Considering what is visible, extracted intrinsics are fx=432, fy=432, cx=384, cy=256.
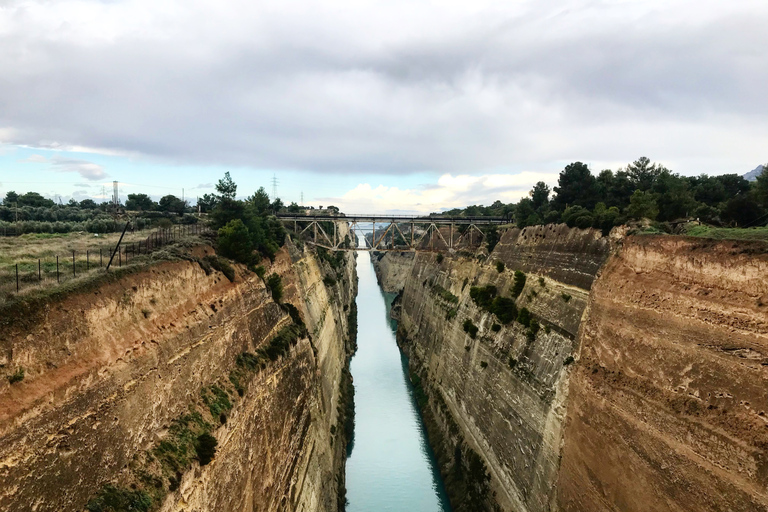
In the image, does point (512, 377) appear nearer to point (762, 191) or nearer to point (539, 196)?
point (762, 191)

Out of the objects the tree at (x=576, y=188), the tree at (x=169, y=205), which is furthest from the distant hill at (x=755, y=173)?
the tree at (x=169, y=205)

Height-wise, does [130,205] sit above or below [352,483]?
above

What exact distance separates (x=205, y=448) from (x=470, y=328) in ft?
65.5

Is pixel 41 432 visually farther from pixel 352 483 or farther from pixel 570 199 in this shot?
pixel 570 199

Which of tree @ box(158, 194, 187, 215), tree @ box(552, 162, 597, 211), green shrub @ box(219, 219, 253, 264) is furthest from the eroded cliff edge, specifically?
tree @ box(158, 194, 187, 215)

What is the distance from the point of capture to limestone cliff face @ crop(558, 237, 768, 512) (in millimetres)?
11148

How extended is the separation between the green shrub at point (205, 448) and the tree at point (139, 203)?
Result: 179 ft

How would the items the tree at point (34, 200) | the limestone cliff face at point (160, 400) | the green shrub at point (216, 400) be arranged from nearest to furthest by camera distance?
the limestone cliff face at point (160, 400) < the green shrub at point (216, 400) < the tree at point (34, 200)

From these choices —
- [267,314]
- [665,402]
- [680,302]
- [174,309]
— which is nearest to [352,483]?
[267,314]

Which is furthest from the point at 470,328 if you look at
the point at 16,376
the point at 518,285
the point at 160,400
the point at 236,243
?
the point at 16,376

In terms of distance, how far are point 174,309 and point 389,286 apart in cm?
7492

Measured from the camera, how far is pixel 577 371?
17.4 m

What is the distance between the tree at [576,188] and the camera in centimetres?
3525

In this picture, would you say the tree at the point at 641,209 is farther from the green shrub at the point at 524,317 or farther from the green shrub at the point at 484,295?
the green shrub at the point at 484,295
